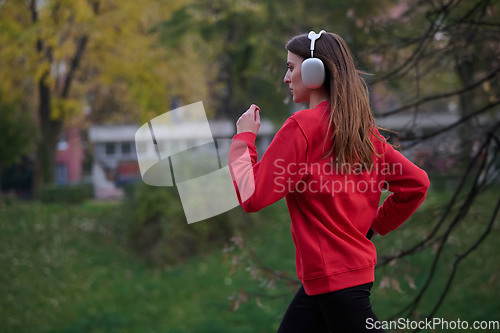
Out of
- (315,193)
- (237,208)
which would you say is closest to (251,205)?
(315,193)

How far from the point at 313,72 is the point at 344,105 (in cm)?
16

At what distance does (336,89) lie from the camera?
6.21ft

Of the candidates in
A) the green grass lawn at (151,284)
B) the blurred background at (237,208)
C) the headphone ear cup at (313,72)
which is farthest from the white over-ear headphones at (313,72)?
the green grass lawn at (151,284)

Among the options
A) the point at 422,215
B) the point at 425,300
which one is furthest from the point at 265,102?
the point at 422,215

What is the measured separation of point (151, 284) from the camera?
9672 millimetres

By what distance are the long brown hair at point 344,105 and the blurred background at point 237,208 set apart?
2.78 ft

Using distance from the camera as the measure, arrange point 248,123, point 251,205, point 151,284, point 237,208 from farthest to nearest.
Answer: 1. point 237,208
2. point 151,284
3. point 248,123
4. point 251,205

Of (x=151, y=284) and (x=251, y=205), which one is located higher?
(x=251, y=205)

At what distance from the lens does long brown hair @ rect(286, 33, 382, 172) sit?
6.05ft

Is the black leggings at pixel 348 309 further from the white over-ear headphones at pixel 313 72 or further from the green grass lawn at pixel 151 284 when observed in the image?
the green grass lawn at pixel 151 284

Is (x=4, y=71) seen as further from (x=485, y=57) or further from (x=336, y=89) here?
(x=336, y=89)

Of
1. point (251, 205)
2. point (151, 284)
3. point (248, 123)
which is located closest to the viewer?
point (251, 205)

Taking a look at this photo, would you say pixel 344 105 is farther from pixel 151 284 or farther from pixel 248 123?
pixel 151 284

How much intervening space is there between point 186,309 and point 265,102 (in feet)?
21.5
